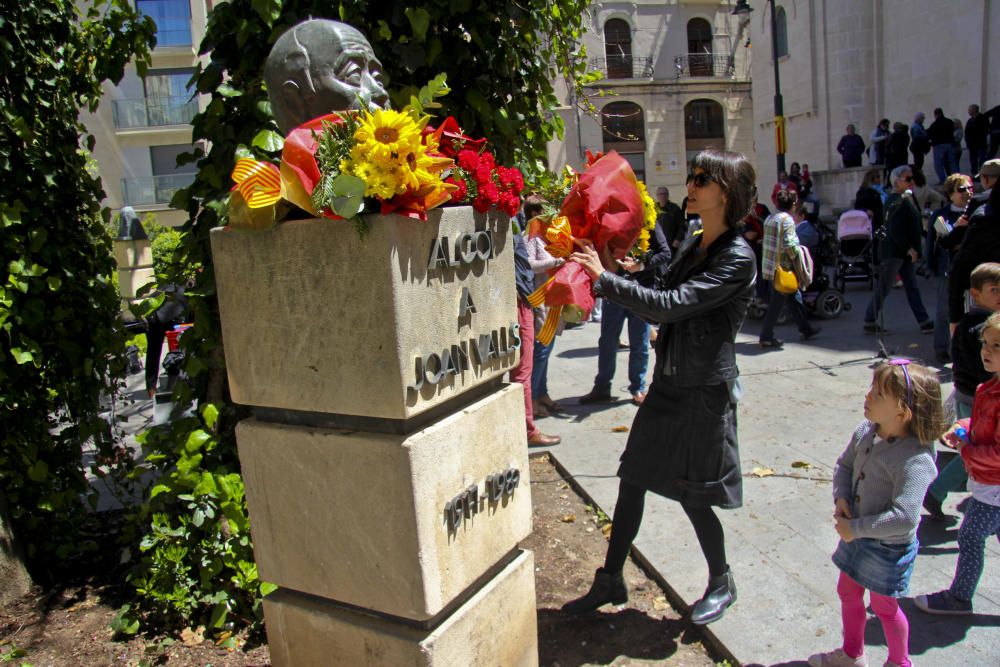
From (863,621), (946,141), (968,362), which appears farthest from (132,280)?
(946,141)

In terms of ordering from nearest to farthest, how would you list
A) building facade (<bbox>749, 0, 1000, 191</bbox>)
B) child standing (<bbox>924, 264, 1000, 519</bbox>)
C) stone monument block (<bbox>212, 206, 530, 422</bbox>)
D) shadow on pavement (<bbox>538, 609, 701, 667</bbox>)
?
stone monument block (<bbox>212, 206, 530, 422</bbox>)
shadow on pavement (<bbox>538, 609, 701, 667</bbox>)
child standing (<bbox>924, 264, 1000, 519</bbox>)
building facade (<bbox>749, 0, 1000, 191</bbox>)

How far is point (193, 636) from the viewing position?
349cm

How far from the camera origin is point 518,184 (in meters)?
2.63

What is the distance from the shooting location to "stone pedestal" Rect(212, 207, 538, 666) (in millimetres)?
2264

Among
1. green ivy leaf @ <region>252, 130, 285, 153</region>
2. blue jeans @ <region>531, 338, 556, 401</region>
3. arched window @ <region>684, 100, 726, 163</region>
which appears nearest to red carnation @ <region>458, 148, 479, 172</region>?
green ivy leaf @ <region>252, 130, 285, 153</region>

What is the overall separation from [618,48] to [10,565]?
39.0m

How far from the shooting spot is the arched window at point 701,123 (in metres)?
40.4

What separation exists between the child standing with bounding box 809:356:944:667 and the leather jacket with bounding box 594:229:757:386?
569 mm

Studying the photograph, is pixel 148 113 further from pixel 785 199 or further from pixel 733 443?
pixel 733 443

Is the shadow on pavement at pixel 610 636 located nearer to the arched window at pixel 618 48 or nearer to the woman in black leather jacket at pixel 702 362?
the woman in black leather jacket at pixel 702 362

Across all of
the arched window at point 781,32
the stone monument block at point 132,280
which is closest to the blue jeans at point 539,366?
the stone monument block at point 132,280

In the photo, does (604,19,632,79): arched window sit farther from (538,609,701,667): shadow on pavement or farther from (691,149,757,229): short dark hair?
(538,609,701,667): shadow on pavement

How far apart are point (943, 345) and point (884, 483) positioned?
550 cm

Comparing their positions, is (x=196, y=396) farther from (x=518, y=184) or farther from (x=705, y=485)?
(x=705, y=485)
